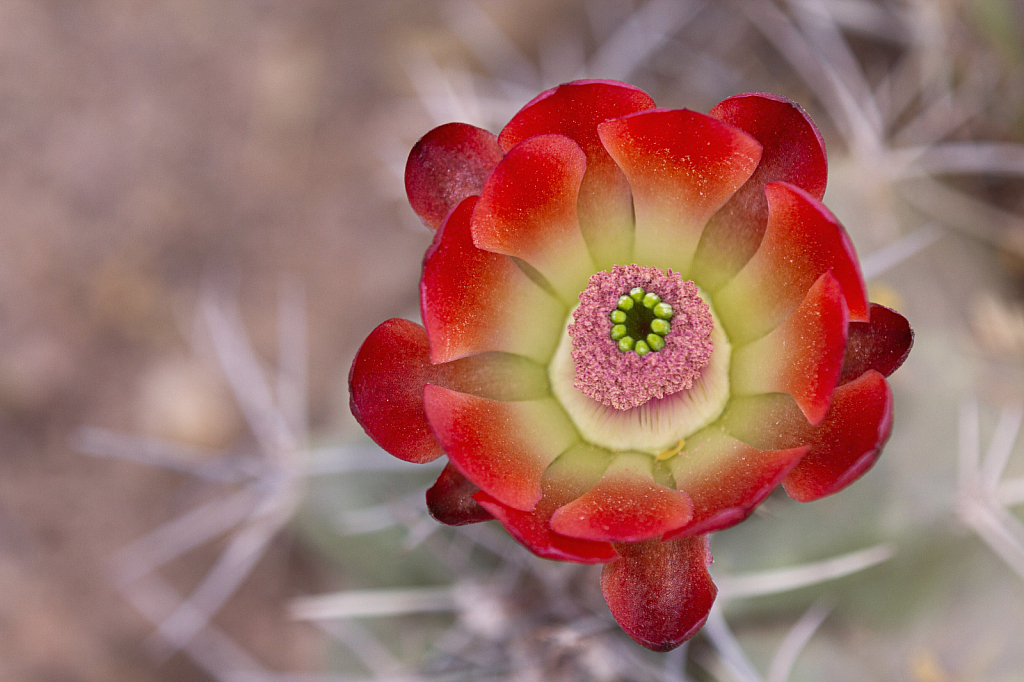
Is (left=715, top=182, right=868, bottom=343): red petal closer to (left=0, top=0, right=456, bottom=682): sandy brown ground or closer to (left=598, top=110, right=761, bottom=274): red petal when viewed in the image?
(left=598, top=110, right=761, bottom=274): red petal

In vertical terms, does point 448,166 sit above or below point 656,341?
above

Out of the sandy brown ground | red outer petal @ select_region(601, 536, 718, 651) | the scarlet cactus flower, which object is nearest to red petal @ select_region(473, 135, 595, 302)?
the scarlet cactus flower

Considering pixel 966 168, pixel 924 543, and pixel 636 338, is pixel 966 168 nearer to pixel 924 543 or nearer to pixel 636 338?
pixel 924 543

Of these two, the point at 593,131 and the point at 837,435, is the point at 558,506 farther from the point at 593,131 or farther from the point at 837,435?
the point at 593,131

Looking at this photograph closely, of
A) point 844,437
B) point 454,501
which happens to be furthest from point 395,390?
point 844,437

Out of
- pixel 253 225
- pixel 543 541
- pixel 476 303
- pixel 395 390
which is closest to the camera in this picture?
pixel 543 541

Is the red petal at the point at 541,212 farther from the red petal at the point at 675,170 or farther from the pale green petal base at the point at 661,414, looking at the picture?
the pale green petal base at the point at 661,414

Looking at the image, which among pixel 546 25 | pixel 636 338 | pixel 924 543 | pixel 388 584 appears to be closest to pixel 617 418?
pixel 636 338
